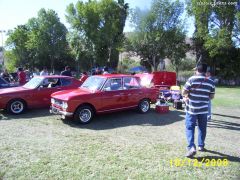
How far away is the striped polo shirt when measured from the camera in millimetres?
5922

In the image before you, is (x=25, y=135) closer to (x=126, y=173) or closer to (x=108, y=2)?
(x=126, y=173)

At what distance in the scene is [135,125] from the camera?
897 cm

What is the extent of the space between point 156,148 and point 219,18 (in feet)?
89.8

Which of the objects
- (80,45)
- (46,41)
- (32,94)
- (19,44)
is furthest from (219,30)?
(19,44)

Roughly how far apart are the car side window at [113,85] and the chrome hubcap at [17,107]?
3665mm

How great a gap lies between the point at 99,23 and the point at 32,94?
31.9 meters

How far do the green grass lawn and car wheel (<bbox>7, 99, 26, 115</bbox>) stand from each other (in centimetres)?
48

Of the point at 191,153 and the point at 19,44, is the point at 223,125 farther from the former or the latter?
the point at 19,44

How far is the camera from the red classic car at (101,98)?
8.90 metres

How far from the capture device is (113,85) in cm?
987

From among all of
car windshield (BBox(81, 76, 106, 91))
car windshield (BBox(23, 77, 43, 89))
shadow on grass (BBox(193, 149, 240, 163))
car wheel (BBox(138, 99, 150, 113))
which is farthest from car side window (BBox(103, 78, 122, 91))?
shadow on grass (BBox(193, 149, 240, 163))

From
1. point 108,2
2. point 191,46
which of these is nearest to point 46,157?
point 191,46

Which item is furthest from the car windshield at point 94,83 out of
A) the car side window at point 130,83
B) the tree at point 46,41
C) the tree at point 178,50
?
the tree at point 46,41

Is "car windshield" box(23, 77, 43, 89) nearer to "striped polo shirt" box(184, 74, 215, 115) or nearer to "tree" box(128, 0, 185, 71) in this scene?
"striped polo shirt" box(184, 74, 215, 115)
